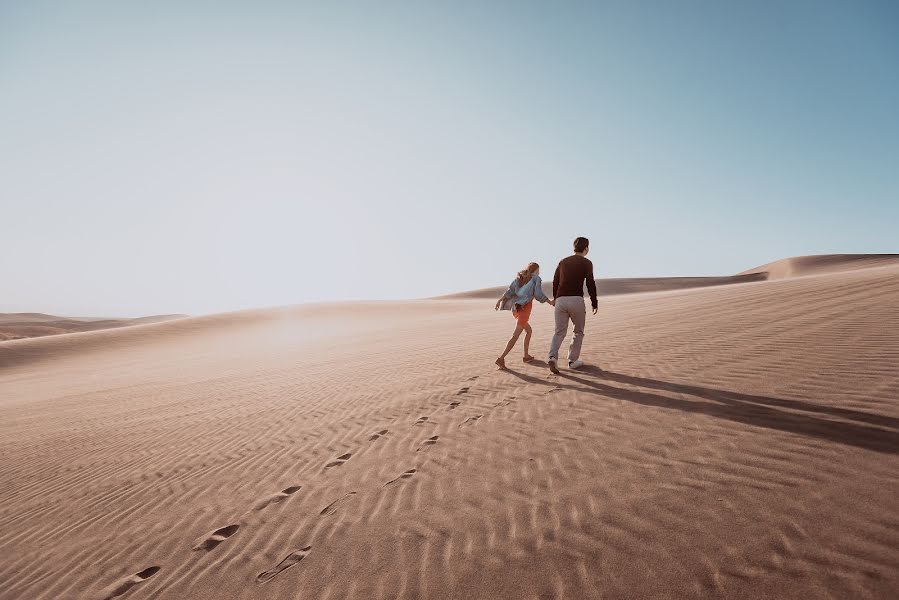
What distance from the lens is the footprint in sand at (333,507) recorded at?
11.6 feet

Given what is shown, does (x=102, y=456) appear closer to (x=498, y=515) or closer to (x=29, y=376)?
(x=498, y=515)

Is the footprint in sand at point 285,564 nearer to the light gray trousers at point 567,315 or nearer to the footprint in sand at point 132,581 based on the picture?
the footprint in sand at point 132,581

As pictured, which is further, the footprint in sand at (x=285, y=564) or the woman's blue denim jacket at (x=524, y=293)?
the woman's blue denim jacket at (x=524, y=293)

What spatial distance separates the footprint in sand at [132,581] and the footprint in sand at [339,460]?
1703 millimetres

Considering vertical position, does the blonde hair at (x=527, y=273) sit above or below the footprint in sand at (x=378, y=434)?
above

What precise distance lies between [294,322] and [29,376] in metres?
15.4

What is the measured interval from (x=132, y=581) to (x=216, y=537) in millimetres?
570

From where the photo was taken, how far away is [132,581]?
3.00 m

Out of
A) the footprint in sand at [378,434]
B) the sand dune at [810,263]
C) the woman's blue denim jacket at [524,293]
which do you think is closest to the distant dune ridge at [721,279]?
the sand dune at [810,263]

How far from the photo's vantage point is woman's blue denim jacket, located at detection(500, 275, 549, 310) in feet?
25.6

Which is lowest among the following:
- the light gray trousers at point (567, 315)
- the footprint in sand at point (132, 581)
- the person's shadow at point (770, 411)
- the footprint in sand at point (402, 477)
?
the footprint in sand at point (132, 581)

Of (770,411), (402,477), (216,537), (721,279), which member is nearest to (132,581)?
(216,537)

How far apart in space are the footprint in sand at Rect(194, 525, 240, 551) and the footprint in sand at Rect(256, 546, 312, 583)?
72 cm

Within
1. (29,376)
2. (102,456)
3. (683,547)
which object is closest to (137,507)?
(102,456)
